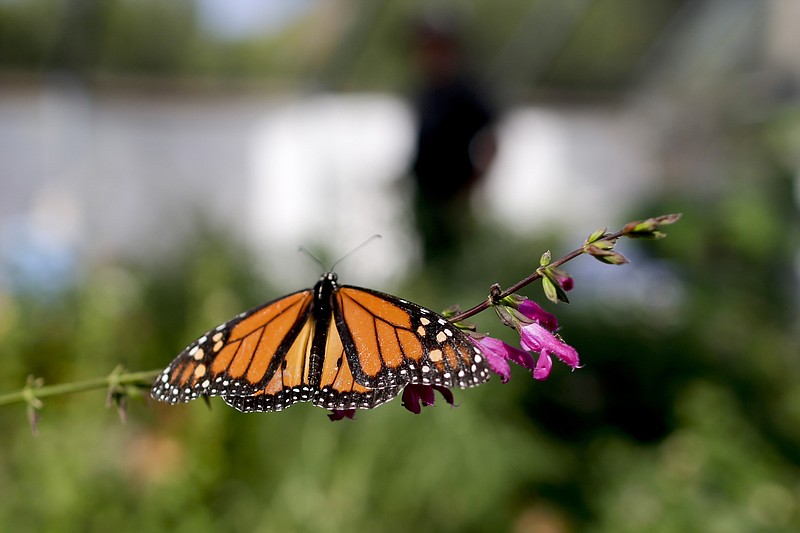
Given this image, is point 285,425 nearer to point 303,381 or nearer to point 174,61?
point 303,381

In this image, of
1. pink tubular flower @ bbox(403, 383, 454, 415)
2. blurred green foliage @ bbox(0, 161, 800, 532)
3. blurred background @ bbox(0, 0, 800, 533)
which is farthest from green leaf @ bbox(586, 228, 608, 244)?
blurred background @ bbox(0, 0, 800, 533)

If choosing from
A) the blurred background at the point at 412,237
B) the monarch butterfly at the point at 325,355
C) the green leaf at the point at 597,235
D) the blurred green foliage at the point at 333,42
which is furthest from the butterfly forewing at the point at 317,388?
the blurred green foliage at the point at 333,42

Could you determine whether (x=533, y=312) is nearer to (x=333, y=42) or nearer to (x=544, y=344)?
(x=544, y=344)

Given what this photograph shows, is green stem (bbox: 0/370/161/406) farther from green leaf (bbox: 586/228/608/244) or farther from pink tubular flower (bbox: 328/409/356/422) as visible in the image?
green leaf (bbox: 586/228/608/244)

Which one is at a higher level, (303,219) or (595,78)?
(595,78)

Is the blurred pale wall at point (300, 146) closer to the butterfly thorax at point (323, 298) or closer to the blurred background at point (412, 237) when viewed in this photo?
the blurred background at point (412, 237)

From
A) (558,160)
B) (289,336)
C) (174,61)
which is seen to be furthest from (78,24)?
(289,336)
